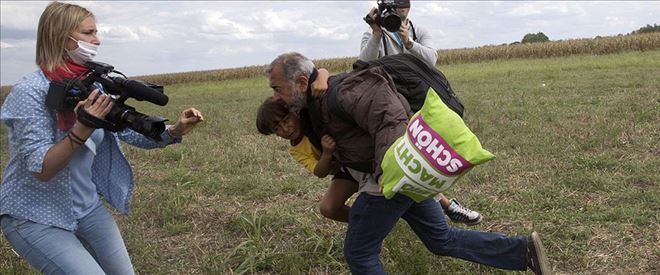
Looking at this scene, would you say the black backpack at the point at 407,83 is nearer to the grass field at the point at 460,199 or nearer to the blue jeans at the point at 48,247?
the blue jeans at the point at 48,247

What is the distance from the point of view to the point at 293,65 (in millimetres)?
2658

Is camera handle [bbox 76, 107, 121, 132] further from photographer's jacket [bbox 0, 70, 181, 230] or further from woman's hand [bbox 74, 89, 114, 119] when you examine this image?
photographer's jacket [bbox 0, 70, 181, 230]

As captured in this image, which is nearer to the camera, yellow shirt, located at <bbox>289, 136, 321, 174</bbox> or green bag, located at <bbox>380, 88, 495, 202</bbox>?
green bag, located at <bbox>380, 88, 495, 202</bbox>

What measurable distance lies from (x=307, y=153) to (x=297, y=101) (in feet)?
1.83

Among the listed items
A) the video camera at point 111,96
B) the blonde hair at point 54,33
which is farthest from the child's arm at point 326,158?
the blonde hair at point 54,33

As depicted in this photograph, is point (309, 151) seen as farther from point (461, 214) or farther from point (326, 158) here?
point (461, 214)

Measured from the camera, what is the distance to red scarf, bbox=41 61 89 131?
7.78 feet

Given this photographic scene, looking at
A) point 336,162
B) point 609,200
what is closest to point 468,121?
point 609,200

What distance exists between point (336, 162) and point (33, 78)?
1.44 m

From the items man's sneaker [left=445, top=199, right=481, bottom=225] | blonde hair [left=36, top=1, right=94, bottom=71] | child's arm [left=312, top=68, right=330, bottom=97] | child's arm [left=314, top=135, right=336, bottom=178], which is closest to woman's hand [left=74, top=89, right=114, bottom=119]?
blonde hair [left=36, top=1, right=94, bottom=71]

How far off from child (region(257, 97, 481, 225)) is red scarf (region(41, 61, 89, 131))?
86 centimetres

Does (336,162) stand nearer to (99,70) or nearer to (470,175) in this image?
(99,70)

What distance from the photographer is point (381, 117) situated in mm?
2426

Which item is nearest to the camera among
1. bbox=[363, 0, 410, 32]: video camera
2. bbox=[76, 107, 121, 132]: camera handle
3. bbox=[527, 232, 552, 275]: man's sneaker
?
bbox=[76, 107, 121, 132]: camera handle
